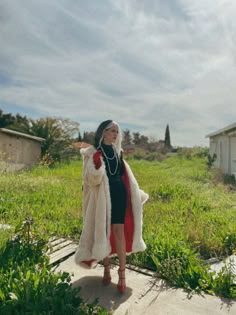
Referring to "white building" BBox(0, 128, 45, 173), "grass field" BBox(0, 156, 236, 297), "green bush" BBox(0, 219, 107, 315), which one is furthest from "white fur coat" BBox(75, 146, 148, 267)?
"white building" BBox(0, 128, 45, 173)

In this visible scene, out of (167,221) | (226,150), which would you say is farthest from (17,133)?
(226,150)

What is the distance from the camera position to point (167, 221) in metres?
4.75

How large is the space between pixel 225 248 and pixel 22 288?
8.71 feet

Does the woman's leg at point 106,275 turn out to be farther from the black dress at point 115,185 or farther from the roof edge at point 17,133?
the roof edge at point 17,133

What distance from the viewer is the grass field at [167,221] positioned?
3002 millimetres

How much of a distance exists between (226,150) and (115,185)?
1338 cm

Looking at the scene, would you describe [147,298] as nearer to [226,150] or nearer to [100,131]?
[100,131]

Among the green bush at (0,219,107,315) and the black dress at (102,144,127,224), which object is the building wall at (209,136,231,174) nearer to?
the black dress at (102,144,127,224)

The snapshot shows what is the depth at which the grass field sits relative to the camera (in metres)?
3.00

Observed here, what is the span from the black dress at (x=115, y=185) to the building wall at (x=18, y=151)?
10381mm

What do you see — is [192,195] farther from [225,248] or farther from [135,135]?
[135,135]

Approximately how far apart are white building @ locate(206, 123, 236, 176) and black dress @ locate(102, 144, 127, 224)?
11149 mm

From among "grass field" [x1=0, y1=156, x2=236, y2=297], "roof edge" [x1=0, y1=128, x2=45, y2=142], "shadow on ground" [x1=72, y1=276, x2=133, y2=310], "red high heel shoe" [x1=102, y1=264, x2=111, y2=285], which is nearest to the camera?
"shadow on ground" [x1=72, y1=276, x2=133, y2=310]

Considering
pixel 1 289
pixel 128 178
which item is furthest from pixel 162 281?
pixel 1 289
